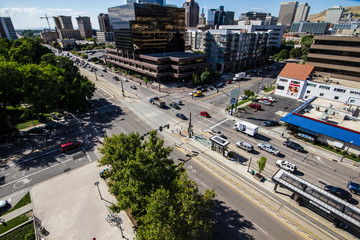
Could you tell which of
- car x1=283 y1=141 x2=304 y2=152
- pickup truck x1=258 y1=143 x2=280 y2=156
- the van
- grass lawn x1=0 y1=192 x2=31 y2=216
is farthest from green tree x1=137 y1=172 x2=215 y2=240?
car x1=283 y1=141 x2=304 y2=152

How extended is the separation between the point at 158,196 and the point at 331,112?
52.5 m

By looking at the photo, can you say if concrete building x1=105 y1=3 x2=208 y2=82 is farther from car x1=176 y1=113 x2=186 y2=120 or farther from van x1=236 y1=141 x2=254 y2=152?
van x1=236 y1=141 x2=254 y2=152

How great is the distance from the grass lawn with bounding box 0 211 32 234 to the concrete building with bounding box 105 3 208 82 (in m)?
67.0

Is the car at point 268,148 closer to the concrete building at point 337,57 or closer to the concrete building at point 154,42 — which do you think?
the concrete building at point 337,57

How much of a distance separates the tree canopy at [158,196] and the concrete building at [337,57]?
77535mm

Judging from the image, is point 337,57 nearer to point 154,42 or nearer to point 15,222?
point 154,42

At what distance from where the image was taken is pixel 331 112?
45531 millimetres

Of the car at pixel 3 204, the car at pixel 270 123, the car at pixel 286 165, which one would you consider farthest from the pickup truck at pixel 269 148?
the car at pixel 3 204

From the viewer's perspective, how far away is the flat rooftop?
4094 cm

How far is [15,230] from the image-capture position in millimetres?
23375

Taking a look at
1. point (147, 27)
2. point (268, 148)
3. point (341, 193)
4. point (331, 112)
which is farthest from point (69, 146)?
point (147, 27)

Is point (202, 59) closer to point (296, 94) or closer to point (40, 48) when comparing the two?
point (296, 94)

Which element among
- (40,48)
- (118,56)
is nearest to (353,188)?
(118,56)

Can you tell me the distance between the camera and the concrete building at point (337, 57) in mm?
62669
